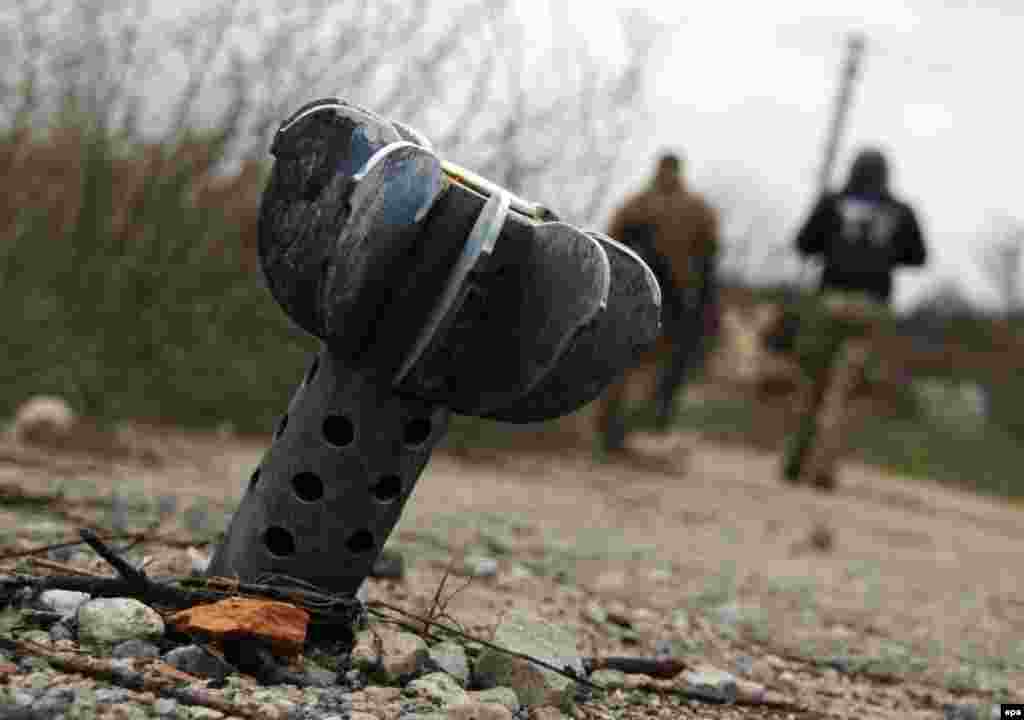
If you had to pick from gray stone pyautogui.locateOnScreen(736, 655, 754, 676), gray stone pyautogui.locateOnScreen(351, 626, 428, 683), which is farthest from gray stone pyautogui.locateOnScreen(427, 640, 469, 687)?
gray stone pyautogui.locateOnScreen(736, 655, 754, 676)

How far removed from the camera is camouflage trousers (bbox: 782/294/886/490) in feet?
30.7

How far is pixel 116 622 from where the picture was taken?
1844 mm

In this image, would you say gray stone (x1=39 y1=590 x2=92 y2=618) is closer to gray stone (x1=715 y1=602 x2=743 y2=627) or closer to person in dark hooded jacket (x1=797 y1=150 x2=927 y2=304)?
gray stone (x1=715 y1=602 x2=743 y2=627)

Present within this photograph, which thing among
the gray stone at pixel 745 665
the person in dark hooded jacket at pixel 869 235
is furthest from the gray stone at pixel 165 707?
the person in dark hooded jacket at pixel 869 235

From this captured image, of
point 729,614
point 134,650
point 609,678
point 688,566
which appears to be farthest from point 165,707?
point 688,566

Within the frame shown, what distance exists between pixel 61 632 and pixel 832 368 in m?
8.13

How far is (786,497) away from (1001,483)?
7.11 m

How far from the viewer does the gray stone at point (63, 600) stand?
6.30ft

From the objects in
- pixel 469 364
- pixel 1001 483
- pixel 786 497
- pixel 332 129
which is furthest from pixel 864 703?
pixel 1001 483

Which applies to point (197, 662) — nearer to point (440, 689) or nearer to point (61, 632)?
point (61, 632)

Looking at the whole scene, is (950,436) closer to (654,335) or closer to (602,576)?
(602,576)

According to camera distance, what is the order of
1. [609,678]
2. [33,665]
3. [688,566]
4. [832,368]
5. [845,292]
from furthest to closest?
1. [832,368]
2. [845,292]
3. [688,566]
4. [609,678]
5. [33,665]

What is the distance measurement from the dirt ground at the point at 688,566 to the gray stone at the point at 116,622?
54 centimetres

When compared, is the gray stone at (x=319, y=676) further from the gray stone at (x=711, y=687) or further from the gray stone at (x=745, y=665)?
the gray stone at (x=745, y=665)
